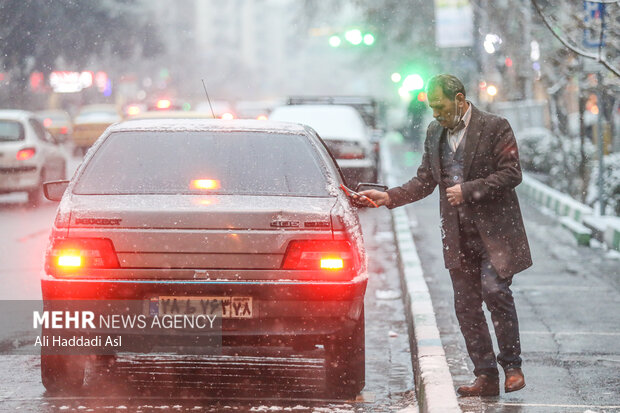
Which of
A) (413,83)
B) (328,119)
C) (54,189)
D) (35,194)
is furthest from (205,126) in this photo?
(413,83)

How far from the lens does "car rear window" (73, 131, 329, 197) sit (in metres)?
6.54

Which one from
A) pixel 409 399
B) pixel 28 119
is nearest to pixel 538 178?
pixel 28 119

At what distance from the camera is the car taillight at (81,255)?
6133mm

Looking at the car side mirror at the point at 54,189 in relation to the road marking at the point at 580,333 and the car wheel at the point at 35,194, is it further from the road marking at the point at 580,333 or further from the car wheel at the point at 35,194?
the car wheel at the point at 35,194

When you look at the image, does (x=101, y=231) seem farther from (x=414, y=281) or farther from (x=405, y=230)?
(x=405, y=230)

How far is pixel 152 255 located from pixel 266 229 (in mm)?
593

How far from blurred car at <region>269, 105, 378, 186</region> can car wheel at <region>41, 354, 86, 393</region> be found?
39.7ft

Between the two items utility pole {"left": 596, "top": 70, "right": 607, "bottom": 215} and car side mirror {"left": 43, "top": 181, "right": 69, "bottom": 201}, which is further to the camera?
utility pole {"left": 596, "top": 70, "right": 607, "bottom": 215}

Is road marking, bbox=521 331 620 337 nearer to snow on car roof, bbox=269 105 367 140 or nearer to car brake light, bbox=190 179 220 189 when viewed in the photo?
car brake light, bbox=190 179 220 189

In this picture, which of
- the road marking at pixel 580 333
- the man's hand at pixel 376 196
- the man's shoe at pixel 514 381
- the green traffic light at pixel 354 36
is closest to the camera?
the man's shoe at pixel 514 381

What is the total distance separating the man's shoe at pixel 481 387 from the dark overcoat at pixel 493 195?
60 centimetres

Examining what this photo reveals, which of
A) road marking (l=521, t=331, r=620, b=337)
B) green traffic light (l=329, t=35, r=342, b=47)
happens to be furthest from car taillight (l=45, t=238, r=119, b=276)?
green traffic light (l=329, t=35, r=342, b=47)

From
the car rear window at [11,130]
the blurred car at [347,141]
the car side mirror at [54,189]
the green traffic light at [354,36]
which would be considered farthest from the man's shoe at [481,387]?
the green traffic light at [354,36]

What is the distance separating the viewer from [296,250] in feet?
20.2
